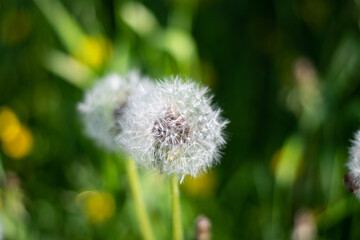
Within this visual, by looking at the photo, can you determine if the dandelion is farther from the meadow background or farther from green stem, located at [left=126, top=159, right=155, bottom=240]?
green stem, located at [left=126, top=159, right=155, bottom=240]

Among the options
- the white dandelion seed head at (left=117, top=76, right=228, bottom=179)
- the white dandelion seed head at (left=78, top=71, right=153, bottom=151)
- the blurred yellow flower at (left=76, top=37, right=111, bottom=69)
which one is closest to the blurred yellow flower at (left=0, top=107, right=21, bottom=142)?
the blurred yellow flower at (left=76, top=37, right=111, bottom=69)

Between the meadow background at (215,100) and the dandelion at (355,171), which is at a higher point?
the meadow background at (215,100)

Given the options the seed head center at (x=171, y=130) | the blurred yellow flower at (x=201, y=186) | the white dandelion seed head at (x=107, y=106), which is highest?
the blurred yellow flower at (x=201, y=186)

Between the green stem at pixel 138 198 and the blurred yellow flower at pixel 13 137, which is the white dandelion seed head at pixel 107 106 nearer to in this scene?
the green stem at pixel 138 198

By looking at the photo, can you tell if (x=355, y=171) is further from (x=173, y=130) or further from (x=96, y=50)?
(x=96, y=50)

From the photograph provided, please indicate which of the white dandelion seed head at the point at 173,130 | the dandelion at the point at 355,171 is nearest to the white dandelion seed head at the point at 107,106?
the white dandelion seed head at the point at 173,130

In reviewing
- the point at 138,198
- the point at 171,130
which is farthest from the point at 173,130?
the point at 138,198
